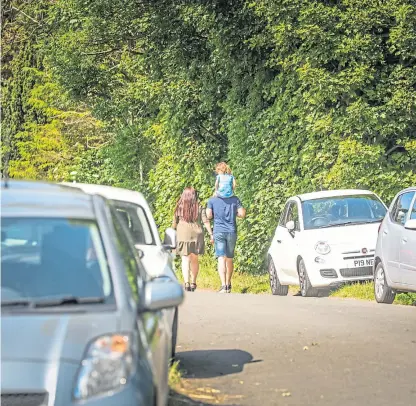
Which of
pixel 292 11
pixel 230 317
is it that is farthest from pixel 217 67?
pixel 230 317

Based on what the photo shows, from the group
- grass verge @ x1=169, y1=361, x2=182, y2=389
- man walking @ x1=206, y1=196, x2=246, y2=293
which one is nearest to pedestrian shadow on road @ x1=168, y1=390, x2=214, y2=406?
grass verge @ x1=169, y1=361, x2=182, y2=389

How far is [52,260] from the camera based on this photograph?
6.04 meters

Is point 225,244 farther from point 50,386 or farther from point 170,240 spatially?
point 50,386

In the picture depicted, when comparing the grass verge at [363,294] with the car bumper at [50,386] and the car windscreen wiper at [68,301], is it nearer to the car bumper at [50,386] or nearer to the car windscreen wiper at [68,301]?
the car windscreen wiper at [68,301]

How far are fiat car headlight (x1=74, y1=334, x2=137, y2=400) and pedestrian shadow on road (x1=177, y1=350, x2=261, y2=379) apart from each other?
419 cm

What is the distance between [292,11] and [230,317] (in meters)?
7.71

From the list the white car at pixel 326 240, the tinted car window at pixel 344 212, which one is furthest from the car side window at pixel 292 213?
the tinted car window at pixel 344 212

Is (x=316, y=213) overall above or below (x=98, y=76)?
below

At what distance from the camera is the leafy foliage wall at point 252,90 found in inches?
787

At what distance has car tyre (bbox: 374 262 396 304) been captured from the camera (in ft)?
54.5

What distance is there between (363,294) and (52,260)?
41.5ft

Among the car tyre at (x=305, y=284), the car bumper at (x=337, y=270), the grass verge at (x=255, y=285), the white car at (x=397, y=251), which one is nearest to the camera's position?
the white car at (x=397, y=251)

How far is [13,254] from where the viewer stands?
20.6 ft

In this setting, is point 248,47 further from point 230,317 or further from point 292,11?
point 230,317
